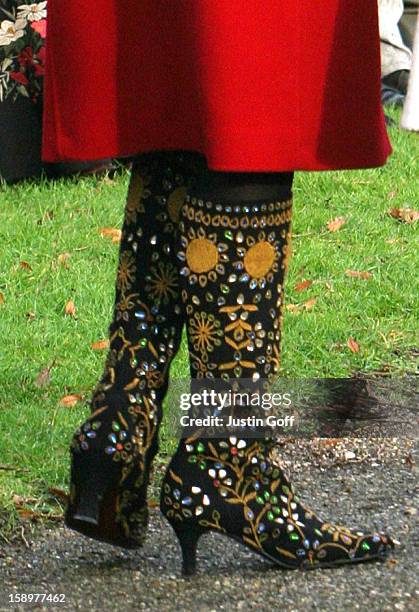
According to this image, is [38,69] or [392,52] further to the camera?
[392,52]

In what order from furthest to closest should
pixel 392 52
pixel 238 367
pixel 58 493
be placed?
1. pixel 392 52
2. pixel 58 493
3. pixel 238 367

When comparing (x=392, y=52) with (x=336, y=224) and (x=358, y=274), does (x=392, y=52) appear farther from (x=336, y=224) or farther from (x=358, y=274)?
(x=358, y=274)

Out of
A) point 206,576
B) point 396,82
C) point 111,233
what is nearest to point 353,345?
point 111,233

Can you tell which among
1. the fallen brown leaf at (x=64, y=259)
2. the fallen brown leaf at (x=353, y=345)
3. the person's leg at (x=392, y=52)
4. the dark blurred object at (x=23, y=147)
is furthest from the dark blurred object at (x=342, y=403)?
the person's leg at (x=392, y=52)

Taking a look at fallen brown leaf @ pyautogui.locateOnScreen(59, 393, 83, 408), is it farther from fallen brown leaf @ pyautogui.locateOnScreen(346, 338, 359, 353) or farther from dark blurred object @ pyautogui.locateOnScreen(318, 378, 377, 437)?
fallen brown leaf @ pyautogui.locateOnScreen(346, 338, 359, 353)

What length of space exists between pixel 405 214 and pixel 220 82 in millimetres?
3030

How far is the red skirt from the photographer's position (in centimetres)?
179

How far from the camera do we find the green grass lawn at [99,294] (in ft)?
9.41

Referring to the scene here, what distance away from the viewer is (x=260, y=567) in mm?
2102

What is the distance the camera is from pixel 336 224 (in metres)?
4.61

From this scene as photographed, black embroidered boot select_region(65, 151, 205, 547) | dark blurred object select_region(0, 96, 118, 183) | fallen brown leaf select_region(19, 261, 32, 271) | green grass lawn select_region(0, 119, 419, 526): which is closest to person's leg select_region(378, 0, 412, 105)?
green grass lawn select_region(0, 119, 419, 526)

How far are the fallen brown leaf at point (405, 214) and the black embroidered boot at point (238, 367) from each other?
2.75 meters

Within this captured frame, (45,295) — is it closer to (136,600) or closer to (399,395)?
(399,395)

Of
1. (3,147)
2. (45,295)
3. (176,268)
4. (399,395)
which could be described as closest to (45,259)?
(45,295)
